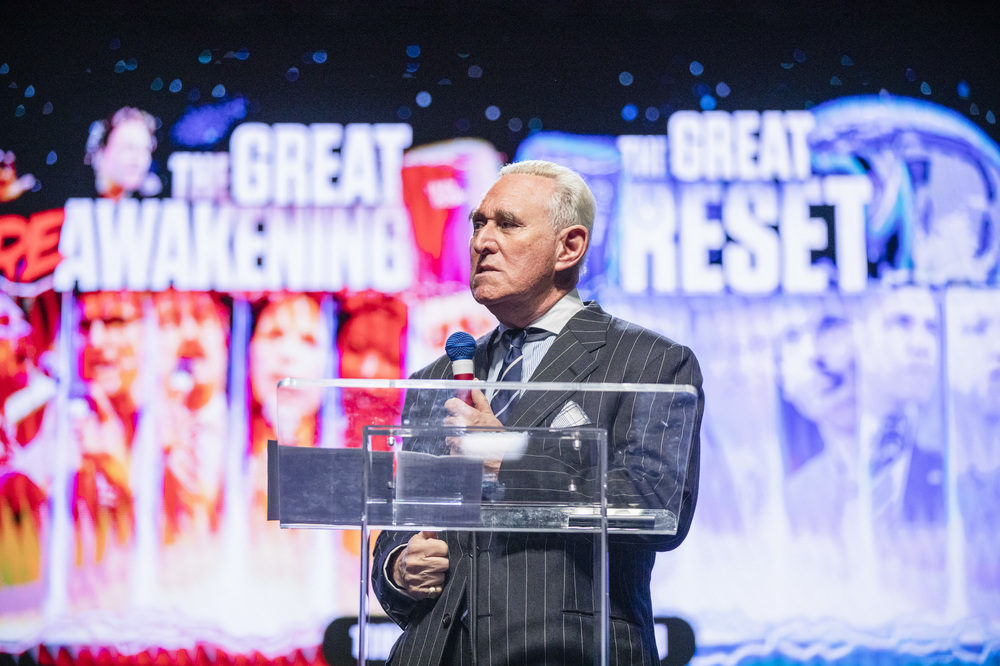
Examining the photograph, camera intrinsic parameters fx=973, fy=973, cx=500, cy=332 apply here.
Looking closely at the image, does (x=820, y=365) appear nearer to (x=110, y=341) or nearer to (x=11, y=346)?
(x=110, y=341)

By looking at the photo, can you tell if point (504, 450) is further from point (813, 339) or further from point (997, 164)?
point (997, 164)

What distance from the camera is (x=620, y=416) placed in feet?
4.75

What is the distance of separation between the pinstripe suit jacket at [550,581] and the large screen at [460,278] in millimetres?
2124

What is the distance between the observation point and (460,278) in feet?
12.5

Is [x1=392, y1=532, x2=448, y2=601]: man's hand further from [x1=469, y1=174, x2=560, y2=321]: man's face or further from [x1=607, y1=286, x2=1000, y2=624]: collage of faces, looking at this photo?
[x1=607, y1=286, x2=1000, y2=624]: collage of faces

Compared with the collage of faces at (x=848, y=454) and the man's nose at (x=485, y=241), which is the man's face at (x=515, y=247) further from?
the collage of faces at (x=848, y=454)

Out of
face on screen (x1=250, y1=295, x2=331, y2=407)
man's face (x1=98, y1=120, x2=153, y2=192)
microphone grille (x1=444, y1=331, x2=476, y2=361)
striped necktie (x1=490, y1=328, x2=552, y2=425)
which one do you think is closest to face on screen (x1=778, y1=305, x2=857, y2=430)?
face on screen (x1=250, y1=295, x2=331, y2=407)

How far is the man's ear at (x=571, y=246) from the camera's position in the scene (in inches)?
78.4

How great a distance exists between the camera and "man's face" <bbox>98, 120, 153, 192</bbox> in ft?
12.9

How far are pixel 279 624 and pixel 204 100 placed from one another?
2.11 meters

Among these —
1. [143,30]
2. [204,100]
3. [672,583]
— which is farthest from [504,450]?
[143,30]

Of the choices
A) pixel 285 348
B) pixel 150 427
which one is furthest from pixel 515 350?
pixel 150 427

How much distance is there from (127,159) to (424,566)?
9.86ft

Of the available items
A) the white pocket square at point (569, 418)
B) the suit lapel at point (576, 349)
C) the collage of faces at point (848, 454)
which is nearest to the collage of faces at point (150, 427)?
the collage of faces at point (848, 454)
